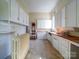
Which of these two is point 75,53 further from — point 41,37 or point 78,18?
point 41,37

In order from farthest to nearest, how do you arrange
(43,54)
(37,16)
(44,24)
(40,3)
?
1. (37,16)
2. (44,24)
3. (40,3)
4. (43,54)

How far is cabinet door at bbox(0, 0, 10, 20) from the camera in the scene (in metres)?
2.38

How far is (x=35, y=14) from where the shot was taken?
11.3 m

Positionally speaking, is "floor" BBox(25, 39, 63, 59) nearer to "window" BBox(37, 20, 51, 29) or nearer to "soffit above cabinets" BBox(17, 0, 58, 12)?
"soffit above cabinets" BBox(17, 0, 58, 12)

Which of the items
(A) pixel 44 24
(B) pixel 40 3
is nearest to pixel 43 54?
(B) pixel 40 3

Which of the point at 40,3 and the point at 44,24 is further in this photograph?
the point at 44,24

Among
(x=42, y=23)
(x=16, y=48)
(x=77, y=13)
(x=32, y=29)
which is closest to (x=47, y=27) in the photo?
(x=42, y=23)

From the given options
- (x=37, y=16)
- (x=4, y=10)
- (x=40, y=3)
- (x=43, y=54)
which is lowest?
(x=43, y=54)

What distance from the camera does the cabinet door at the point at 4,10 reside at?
2.38m

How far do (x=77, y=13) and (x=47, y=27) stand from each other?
26.3 ft

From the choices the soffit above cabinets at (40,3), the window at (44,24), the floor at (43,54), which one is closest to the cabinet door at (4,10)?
the floor at (43,54)

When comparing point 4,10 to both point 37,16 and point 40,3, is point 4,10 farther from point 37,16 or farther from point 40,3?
point 37,16

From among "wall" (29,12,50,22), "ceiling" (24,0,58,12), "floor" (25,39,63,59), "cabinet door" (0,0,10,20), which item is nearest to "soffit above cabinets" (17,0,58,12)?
"ceiling" (24,0,58,12)

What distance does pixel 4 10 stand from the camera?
2432 millimetres
